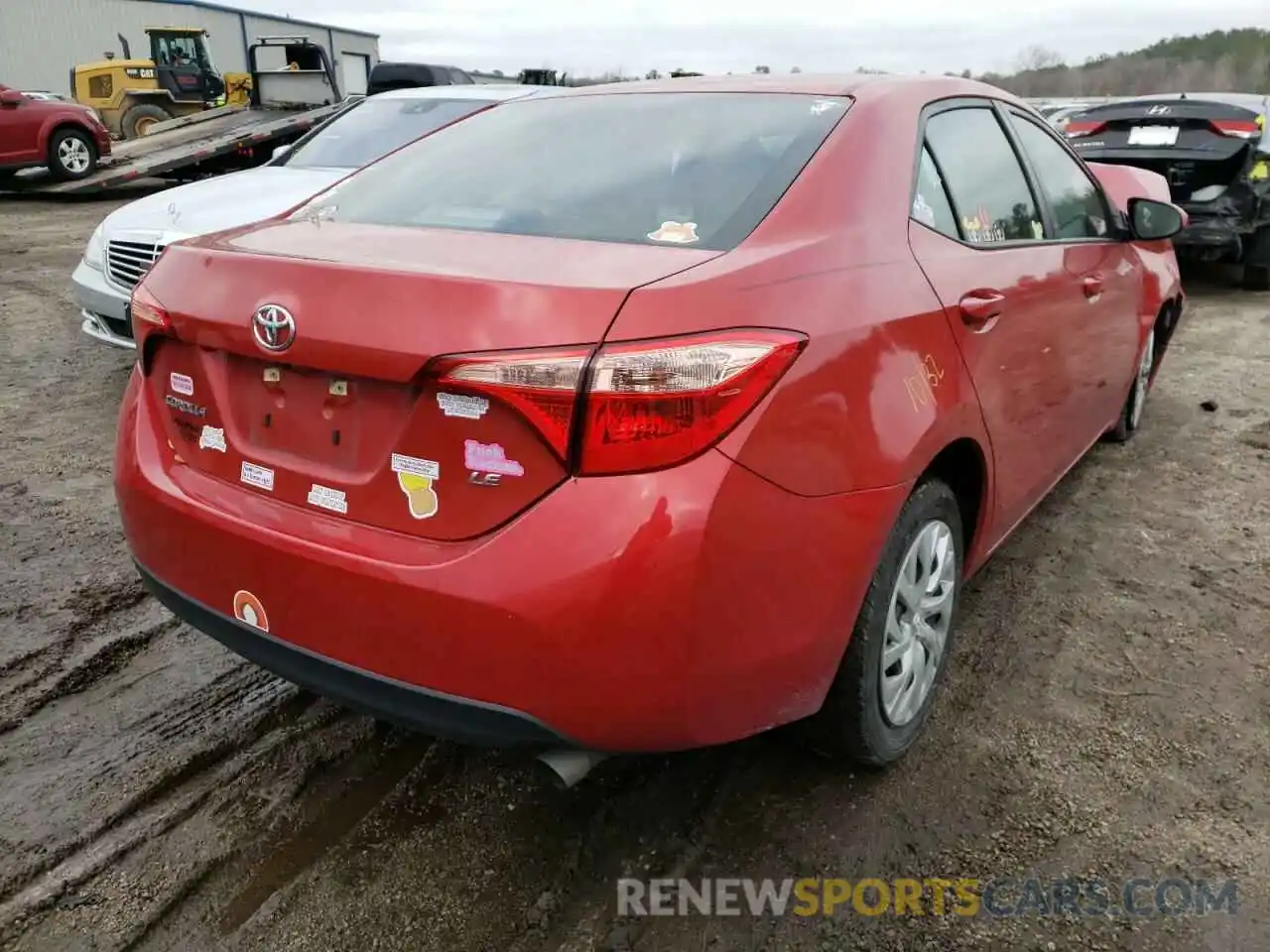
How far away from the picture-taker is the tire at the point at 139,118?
21.9 meters

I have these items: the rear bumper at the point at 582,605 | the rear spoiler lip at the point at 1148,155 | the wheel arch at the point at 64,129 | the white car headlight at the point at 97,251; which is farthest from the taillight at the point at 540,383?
the wheel arch at the point at 64,129

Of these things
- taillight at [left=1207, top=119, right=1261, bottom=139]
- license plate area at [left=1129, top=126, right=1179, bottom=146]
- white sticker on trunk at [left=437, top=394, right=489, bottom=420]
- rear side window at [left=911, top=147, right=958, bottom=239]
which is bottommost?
license plate area at [left=1129, top=126, right=1179, bottom=146]

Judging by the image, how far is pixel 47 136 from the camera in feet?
45.5

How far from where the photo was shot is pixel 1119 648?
3.09 meters

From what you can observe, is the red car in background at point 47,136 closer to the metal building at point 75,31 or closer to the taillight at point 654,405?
the taillight at point 654,405

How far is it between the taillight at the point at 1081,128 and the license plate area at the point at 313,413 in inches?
333

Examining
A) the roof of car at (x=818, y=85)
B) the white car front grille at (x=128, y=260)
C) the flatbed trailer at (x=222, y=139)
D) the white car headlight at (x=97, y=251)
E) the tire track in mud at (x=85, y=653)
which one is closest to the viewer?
the roof of car at (x=818, y=85)

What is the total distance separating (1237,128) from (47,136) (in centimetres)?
1423

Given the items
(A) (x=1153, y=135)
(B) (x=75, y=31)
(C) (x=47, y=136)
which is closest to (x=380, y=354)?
(A) (x=1153, y=135)

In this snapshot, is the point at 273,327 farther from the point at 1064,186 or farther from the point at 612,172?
the point at 1064,186

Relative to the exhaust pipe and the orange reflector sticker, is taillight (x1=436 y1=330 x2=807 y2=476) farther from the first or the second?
the orange reflector sticker

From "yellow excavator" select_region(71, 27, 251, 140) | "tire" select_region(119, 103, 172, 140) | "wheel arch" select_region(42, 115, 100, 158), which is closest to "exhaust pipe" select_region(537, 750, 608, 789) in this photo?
"wheel arch" select_region(42, 115, 100, 158)

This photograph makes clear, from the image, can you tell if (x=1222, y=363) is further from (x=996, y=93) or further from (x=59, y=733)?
(x=59, y=733)

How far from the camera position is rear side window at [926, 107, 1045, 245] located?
8.65ft
